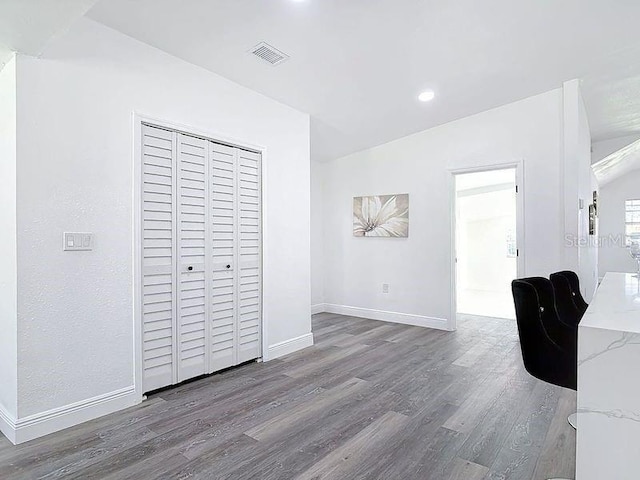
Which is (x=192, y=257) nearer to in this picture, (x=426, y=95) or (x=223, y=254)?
(x=223, y=254)

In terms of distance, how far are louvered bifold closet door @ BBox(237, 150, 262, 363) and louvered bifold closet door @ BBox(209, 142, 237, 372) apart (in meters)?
→ 0.08

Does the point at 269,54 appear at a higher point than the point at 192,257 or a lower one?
higher

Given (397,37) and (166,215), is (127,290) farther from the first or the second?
(397,37)

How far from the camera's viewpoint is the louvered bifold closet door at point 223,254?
3.16 metres

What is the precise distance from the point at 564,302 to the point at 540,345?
94 cm

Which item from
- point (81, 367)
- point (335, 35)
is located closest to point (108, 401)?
point (81, 367)

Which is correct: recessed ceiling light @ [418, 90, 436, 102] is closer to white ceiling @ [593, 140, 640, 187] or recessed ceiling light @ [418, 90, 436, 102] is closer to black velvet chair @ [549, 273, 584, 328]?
black velvet chair @ [549, 273, 584, 328]

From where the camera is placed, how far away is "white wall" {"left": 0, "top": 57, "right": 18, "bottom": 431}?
2.14 meters

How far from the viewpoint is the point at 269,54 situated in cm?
290

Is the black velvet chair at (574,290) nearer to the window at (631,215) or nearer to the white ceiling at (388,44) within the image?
the white ceiling at (388,44)

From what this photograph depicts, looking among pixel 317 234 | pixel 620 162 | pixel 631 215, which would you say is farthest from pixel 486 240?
pixel 317 234

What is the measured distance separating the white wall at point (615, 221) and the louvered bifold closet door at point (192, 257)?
404 inches

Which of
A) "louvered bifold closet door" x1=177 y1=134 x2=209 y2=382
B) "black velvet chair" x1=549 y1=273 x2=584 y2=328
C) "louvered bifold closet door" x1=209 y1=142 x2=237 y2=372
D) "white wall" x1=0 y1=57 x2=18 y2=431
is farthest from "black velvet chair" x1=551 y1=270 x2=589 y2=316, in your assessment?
"white wall" x1=0 y1=57 x2=18 y2=431

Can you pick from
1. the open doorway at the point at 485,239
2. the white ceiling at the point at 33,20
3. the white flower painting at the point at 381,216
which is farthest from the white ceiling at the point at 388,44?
the open doorway at the point at 485,239
